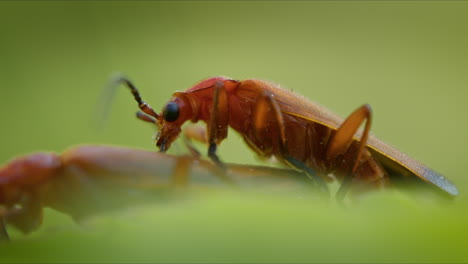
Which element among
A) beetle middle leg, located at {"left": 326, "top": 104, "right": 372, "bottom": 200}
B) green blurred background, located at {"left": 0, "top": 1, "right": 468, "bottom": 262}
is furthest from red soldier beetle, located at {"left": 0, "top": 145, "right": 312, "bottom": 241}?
beetle middle leg, located at {"left": 326, "top": 104, "right": 372, "bottom": 200}

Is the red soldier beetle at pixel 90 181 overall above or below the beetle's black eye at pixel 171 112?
below

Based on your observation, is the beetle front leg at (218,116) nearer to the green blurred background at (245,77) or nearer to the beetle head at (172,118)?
the beetle head at (172,118)

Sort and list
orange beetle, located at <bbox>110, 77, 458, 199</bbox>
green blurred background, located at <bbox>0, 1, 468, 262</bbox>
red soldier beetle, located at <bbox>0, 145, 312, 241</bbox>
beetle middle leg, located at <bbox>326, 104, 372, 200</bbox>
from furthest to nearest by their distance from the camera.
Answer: orange beetle, located at <bbox>110, 77, 458, 199</bbox> → beetle middle leg, located at <bbox>326, 104, 372, 200</bbox> → red soldier beetle, located at <bbox>0, 145, 312, 241</bbox> → green blurred background, located at <bbox>0, 1, 468, 262</bbox>

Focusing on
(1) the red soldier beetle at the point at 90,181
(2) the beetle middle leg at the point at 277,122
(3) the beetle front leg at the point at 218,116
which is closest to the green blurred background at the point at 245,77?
(1) the red soldier beetle at the point at 90,181

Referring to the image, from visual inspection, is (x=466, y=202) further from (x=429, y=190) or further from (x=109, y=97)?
Answer: (x=109, y=97)

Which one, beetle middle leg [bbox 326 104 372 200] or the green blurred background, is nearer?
the green blurred background

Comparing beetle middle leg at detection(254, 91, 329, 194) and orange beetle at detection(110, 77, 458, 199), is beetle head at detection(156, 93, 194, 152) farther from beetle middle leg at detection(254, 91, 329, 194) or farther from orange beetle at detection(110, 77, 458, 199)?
beetle middle leg at detection(254, 91, 329, 194)
